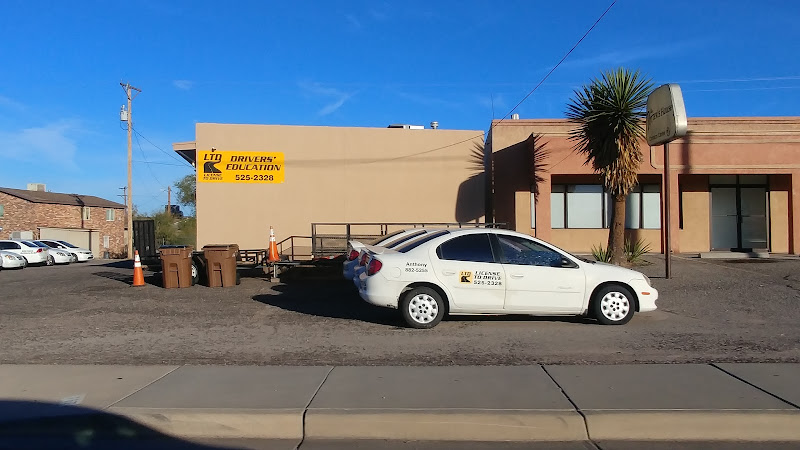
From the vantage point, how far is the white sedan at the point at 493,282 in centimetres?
913

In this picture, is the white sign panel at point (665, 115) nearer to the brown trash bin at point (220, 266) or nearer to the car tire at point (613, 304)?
the car tire at point (613, 304)

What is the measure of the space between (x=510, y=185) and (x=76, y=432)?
1783cm

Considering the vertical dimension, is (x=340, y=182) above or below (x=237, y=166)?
below

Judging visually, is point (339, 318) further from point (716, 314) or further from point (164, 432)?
point (716, 314)

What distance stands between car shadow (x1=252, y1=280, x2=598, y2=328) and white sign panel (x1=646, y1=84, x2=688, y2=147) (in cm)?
579

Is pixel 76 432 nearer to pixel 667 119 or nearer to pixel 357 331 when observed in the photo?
pixel 357 331

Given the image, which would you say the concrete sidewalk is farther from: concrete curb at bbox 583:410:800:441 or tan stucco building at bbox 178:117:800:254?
tan stucco building at bbox 178:117:800:254

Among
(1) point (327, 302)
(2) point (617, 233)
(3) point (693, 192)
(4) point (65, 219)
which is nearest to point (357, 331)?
(1) point (327, 302)

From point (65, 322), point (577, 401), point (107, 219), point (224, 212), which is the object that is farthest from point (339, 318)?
point (107, 219)

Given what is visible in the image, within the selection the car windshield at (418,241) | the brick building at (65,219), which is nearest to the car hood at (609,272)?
the car windshield at (418,241)

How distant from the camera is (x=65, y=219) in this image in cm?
5506

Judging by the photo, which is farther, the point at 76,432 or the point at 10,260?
the point at 10,260

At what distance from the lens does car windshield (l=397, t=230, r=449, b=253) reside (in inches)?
375

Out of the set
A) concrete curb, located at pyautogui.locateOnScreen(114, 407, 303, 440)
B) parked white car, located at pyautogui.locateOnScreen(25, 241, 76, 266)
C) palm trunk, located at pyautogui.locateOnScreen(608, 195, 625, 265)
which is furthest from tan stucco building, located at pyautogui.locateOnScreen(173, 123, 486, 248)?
concrete curb, located at pyautogui.locateOnScreen(114, 407, 303, 440)
